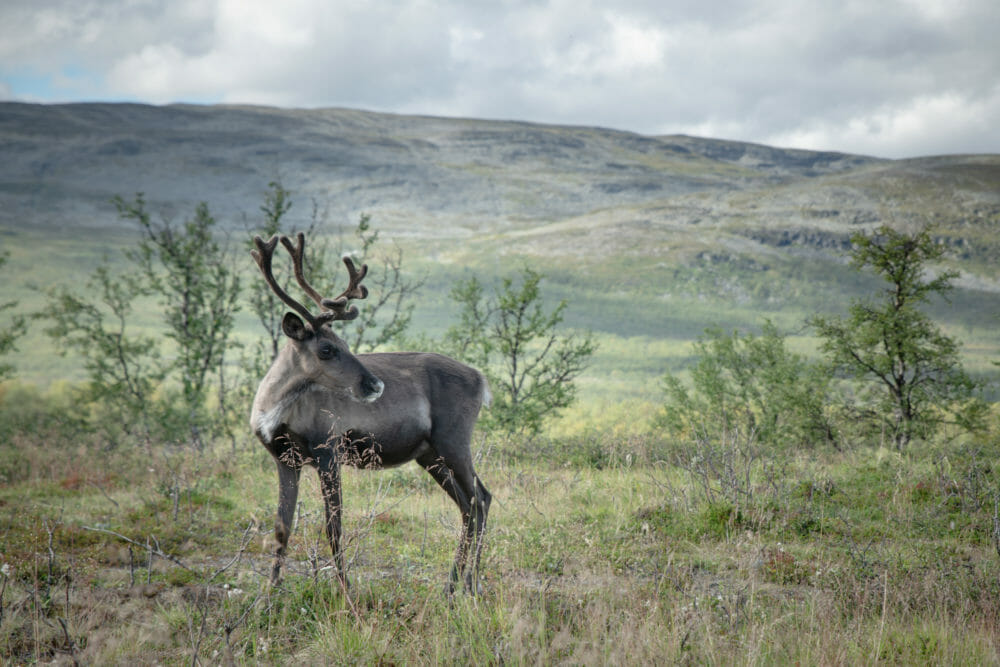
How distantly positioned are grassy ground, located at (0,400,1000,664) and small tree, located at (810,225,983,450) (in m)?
4.78

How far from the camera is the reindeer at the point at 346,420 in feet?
21.2

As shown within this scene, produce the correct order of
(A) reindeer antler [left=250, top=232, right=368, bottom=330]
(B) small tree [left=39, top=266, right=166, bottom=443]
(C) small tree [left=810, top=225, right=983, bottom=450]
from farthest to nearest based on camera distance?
(B) small tree [left=39, top=266, right=166, bottom=443]
(C) small tree [left=810, top=225, right=983, bottom=450]
(A) reindeer antler [left=250, top=232, right=368, bottom=330]

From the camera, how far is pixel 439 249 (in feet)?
336

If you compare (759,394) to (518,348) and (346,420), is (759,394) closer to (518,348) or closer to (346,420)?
(518,348)

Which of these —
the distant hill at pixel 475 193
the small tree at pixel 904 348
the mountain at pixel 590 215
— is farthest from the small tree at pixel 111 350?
the distant hill at pixel 475 193

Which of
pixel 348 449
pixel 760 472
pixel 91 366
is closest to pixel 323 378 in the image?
pixel 348 449

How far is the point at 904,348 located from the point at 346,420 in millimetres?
13632

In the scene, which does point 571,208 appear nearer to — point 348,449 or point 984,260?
point 984,260

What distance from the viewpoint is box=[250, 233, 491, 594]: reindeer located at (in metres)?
6.48

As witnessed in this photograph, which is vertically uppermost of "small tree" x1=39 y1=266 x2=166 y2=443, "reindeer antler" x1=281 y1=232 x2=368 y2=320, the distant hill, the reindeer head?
the distant hill

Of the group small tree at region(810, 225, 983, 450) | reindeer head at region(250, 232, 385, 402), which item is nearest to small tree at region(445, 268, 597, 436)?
small tree at region(810, 225, 983, 450)

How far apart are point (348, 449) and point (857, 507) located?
20.9ft

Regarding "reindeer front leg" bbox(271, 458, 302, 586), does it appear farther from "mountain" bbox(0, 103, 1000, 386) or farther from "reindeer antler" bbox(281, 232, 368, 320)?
"mountain" bbox(0, 103, 1000, 386)

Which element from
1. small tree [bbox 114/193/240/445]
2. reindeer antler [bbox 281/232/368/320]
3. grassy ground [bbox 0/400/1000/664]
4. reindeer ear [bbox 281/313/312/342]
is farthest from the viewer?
small tree [bbox 114/193/240/445]
